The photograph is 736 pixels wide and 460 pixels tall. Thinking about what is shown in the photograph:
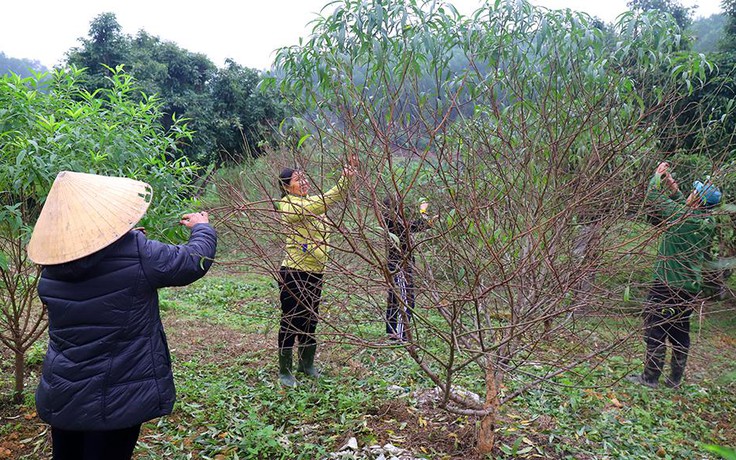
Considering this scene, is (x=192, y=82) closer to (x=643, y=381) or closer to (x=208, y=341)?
(x=208, y=341)

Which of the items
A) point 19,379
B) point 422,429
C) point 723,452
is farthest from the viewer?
point 19,379

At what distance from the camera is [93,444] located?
1.88m

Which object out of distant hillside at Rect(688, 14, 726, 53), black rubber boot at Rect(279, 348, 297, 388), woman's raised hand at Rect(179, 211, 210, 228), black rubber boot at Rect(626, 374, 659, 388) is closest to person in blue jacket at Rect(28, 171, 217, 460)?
woman's raised hand at Rect(179, 211, 210, 228)

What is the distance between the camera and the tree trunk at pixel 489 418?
98.0 inches

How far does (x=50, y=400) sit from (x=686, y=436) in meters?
3.67

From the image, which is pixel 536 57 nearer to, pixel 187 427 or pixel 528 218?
pixel 528 218

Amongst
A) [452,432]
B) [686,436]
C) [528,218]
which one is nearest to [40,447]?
[452,432]

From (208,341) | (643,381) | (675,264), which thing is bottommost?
(208,341)

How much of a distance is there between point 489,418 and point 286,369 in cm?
166

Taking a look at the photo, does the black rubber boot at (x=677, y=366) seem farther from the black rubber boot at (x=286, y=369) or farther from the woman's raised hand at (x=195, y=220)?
the woman's raised hand at (x=195, y=220)

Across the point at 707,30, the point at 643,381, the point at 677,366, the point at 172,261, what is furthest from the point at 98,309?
the point at 707,30

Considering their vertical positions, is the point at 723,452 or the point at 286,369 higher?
the point at 723,452

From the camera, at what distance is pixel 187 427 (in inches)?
118

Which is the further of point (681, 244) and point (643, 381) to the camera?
point (643, 381)
